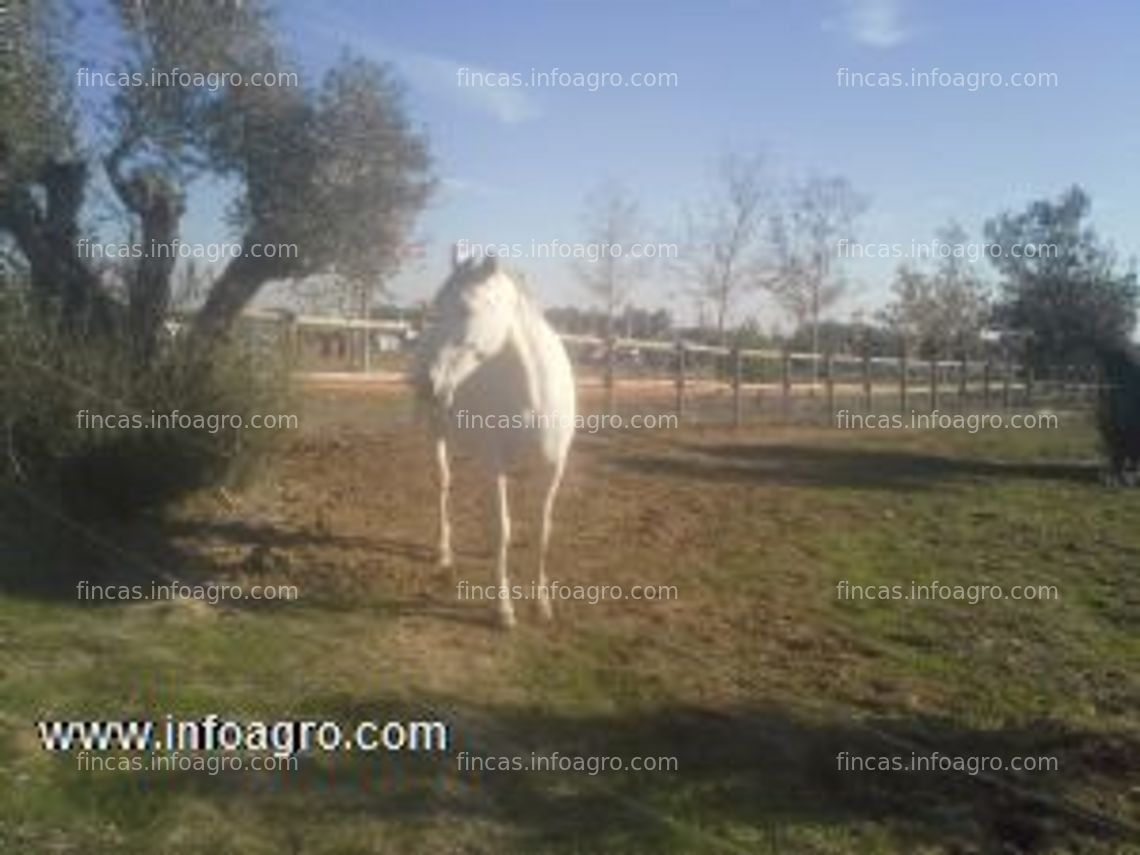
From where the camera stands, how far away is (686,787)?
18.5 feet

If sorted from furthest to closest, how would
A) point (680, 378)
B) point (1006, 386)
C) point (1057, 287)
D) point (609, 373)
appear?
point (1057, 287) → point (1006, 386) → point (680, 378) → point (609, 373)

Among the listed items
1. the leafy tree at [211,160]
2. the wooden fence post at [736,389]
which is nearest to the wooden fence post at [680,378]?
the wooden fence post at [736,389]

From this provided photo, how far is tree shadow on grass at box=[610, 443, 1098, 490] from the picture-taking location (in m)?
14.9

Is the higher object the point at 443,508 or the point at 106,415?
the point at 106,415

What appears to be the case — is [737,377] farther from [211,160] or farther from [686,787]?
[686,787]

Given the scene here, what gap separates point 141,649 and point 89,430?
2.96 meters

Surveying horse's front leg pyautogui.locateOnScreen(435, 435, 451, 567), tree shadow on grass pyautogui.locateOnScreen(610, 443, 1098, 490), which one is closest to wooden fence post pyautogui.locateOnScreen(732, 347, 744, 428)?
tree shadow on grass pyautogui.locateOnScreen(610, 443, 1098, 490)

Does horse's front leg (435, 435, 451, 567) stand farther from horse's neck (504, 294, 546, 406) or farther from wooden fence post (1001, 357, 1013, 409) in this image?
wooden fence post (1001, 357, 1013, 409)

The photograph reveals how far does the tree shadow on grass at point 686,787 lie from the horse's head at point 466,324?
5.83ft

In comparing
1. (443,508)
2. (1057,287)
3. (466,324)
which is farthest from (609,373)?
(1057,287)

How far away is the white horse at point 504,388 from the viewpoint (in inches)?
299

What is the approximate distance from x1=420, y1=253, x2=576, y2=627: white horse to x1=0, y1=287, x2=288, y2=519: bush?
2135 millimetres

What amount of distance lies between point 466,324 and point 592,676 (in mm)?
2071

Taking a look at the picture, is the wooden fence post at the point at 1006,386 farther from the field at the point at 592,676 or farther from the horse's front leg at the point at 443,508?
the horse's front leg at the point at 443,508
